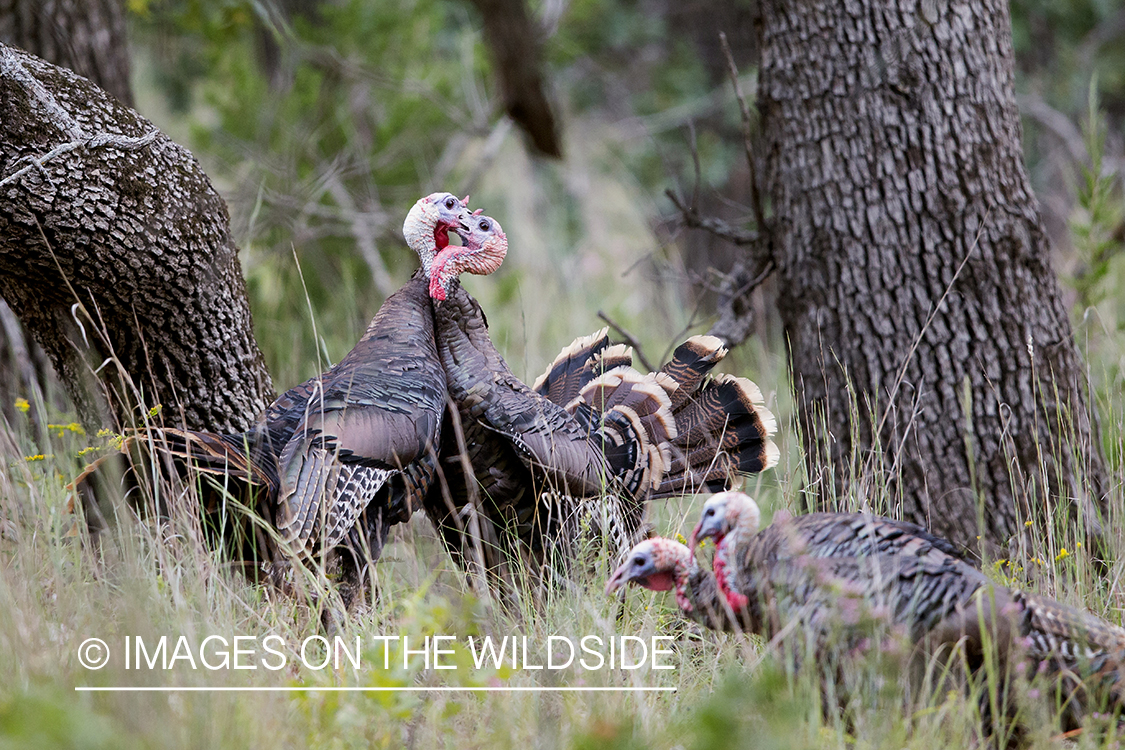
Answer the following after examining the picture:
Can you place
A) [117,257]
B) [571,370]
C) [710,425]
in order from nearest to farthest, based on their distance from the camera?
[117,257]
[710,425]
[571,370]

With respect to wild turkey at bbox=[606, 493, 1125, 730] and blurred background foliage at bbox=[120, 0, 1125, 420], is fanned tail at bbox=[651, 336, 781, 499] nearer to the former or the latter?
blurred background foliage at bbox=[120, 0, 1125, 420]

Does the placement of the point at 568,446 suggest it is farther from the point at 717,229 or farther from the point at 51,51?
the point at 51,51

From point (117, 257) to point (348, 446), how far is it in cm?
91

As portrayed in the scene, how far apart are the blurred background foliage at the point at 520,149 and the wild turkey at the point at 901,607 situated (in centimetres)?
160

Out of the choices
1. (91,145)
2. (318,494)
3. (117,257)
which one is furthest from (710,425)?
(91,145)

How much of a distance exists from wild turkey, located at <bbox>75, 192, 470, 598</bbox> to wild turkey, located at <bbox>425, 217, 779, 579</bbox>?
12cm

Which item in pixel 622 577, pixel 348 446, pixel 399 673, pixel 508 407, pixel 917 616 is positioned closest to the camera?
pixel 399 673

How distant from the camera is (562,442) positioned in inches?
118

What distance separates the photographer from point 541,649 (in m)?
2.40

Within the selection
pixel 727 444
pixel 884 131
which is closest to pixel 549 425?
pixel 727 444

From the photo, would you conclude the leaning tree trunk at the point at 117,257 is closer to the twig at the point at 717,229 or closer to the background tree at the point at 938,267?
the twig at the point at 717,229

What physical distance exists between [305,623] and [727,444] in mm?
1577

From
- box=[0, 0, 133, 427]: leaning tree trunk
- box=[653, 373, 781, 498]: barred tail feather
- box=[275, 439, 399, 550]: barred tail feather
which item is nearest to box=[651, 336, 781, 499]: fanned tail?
box=[653, 373, 781, 498]: barred tail feather

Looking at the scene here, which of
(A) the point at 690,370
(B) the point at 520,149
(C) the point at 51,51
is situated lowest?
(A) the point at 690,370
